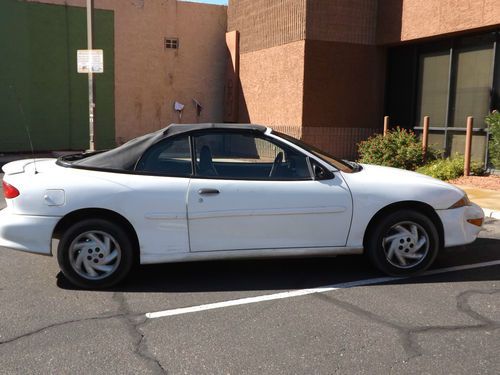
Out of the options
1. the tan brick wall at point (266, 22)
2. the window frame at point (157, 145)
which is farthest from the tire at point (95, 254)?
the tan brick wall at point (266, 22)

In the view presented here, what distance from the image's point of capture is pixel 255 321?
13.6ft

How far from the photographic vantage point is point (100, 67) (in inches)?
529

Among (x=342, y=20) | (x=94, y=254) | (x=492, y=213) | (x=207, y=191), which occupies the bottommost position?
(x=492, y=213)

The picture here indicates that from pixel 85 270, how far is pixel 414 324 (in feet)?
9.35

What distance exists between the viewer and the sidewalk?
327 inches

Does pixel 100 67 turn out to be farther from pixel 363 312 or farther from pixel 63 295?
pixel 363 312

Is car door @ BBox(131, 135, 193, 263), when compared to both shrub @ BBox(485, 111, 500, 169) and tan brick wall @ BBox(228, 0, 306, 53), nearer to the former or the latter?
shrub @ BBox(485, 111, 500, 169)

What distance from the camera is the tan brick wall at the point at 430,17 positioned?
1170cm

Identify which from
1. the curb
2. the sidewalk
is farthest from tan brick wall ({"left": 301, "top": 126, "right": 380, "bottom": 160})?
the curb

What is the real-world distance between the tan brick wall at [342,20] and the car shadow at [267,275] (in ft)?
31.5

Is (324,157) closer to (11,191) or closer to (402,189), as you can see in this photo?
(402,189)

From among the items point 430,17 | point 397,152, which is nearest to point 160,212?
point 397,152

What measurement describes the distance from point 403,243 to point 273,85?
11.4 m

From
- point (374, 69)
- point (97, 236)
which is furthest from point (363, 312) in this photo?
point (374, 69)
